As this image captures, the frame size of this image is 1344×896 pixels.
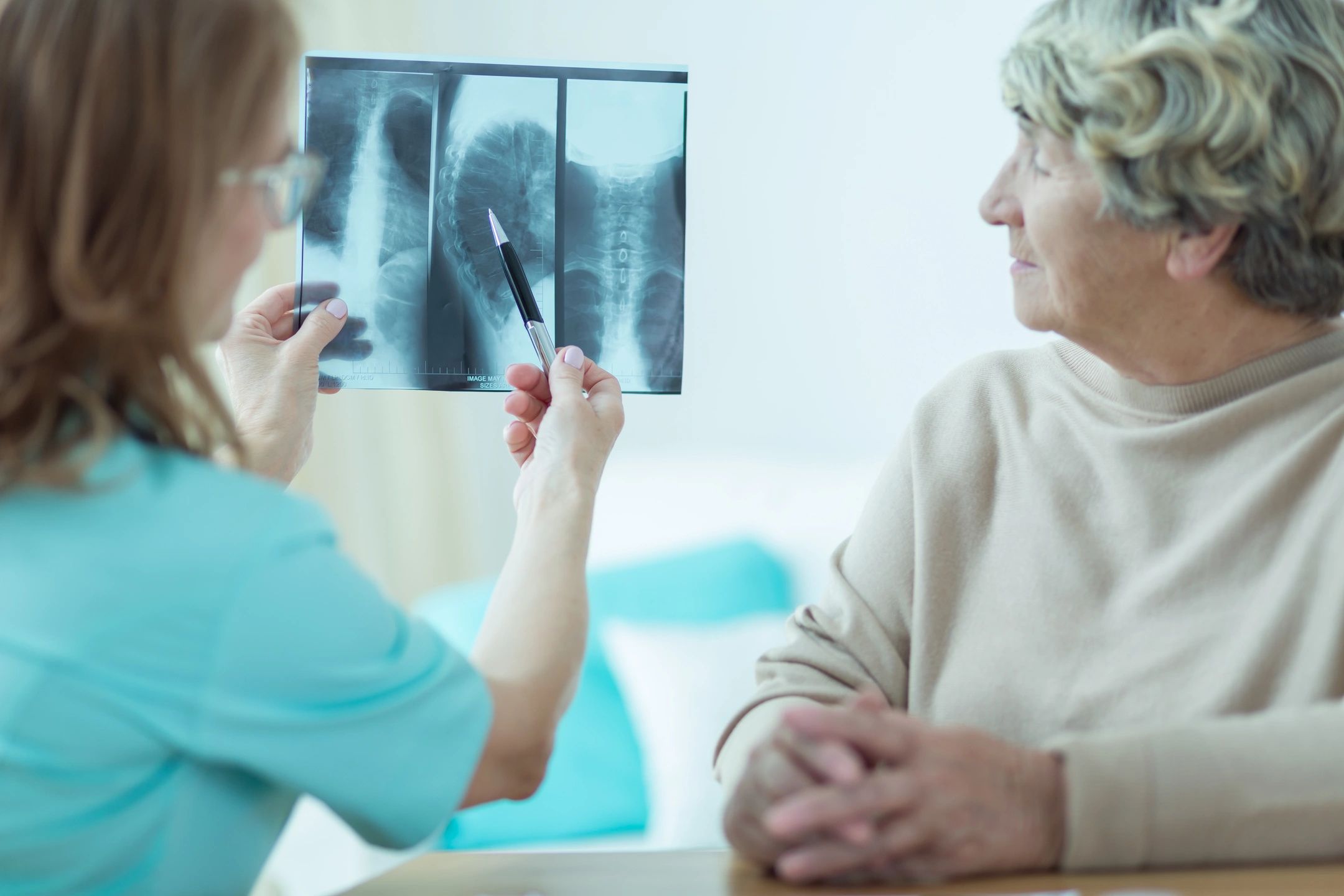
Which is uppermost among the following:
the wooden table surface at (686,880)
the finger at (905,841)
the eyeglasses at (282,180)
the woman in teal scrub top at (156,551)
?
the eyeglasses at (282,180)

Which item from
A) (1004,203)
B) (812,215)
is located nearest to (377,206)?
(1004,203)

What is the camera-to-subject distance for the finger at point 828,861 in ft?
2.89

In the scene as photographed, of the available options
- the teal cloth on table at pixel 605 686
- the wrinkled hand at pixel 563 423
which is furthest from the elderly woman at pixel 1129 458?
the teal cloth on table at pixel 605 686

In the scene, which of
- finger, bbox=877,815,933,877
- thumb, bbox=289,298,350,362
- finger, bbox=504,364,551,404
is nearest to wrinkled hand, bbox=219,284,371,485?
thumb, bbox=289,298,350,362

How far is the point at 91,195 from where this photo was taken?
764mm

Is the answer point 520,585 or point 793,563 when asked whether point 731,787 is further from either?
point 793,563

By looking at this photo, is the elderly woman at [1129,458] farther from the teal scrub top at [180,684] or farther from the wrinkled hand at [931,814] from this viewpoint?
the teal scrub top at [180,684]

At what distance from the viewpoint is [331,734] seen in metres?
0.78

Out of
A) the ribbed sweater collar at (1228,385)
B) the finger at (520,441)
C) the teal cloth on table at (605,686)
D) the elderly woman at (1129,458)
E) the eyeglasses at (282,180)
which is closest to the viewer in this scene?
the eyeglasses at (282,180)

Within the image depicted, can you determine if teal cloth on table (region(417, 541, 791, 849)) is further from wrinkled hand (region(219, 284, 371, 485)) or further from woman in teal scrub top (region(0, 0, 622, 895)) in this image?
woman in teal scrub top (region(0, 0, 622, 895))

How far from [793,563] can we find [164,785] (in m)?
2.09

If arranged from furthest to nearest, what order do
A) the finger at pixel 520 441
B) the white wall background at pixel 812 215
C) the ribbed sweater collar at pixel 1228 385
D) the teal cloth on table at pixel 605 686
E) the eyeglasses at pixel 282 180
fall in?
the white wall background at pixel 812 215, the teal cloth on table at pixel 605 686, the finger at pixel 520 441, the ribbed sweater collar at pixel 1228 385, the eyeglasses at pixel 282 180

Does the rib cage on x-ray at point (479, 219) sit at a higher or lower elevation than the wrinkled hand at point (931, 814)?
higher

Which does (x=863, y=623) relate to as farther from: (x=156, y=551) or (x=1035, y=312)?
(x=156, y=551)
